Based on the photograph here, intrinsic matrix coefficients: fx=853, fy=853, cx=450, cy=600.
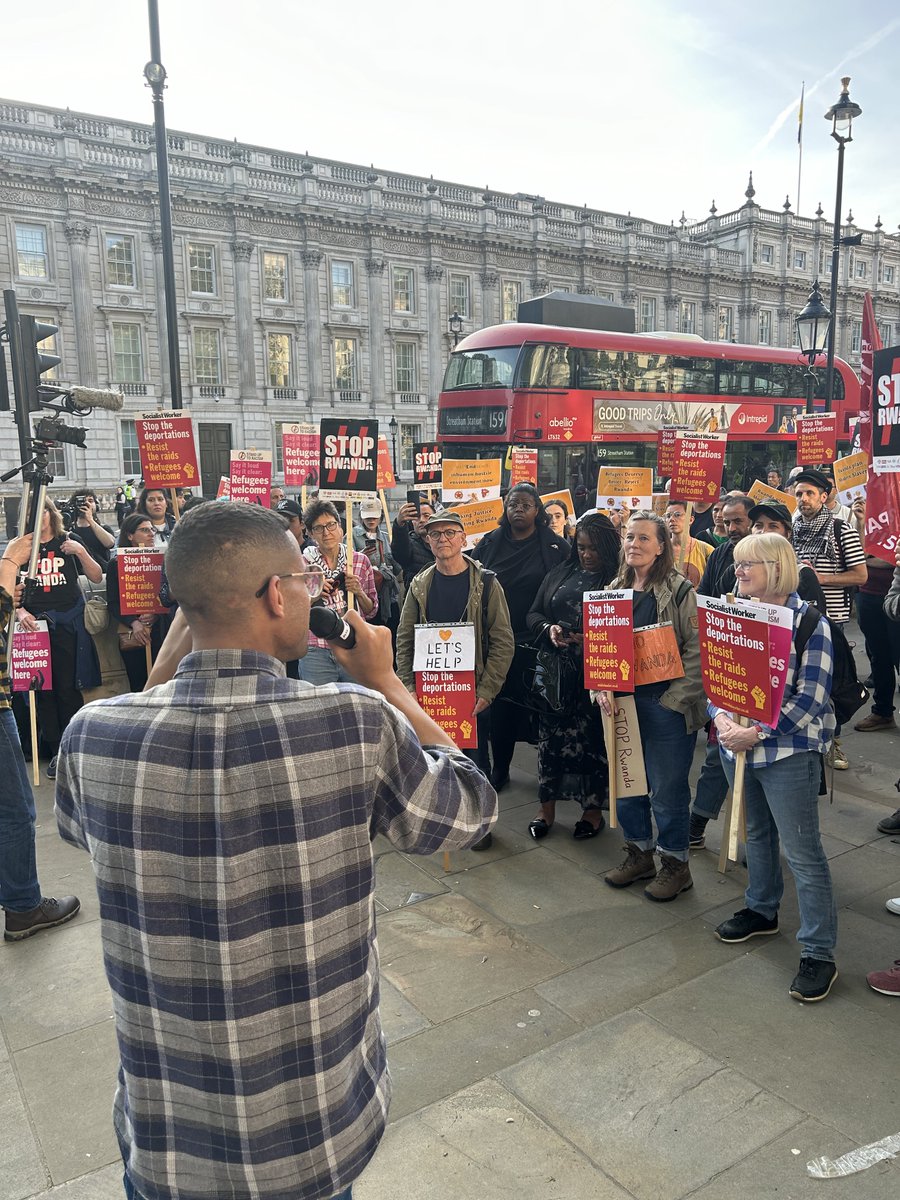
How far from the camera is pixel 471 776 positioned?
160 cm

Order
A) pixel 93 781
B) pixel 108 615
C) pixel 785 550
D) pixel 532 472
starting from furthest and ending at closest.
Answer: pixel 532 472 → pixel 108 615 → pixel 785 550 → pixel 93 781

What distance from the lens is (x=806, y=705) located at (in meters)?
3.40

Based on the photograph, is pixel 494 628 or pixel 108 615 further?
pixel 108 615

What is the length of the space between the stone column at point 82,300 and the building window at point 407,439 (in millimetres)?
13426

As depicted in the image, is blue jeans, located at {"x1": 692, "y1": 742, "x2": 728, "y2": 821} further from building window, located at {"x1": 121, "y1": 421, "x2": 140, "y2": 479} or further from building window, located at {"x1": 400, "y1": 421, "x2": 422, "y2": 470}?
building window, located at {"x1": 400, "y1": 421, "x2": 422, "y2": 470}

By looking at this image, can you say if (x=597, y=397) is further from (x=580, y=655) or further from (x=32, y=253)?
(x=32, y=253)

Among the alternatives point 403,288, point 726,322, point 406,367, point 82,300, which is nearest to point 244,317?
point 82,300

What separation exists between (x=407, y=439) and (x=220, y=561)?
130 ft

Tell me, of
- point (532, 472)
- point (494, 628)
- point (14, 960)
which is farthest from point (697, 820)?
point (532, 472)

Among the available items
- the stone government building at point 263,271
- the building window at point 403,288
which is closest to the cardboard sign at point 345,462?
the stone government building at point 263,271

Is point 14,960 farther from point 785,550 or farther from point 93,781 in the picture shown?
point 785,550

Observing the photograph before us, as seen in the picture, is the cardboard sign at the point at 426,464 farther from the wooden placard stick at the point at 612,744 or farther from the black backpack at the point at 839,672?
the black backpack at the point at 839,672

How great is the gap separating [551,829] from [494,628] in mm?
1263

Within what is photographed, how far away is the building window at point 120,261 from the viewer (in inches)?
1316
